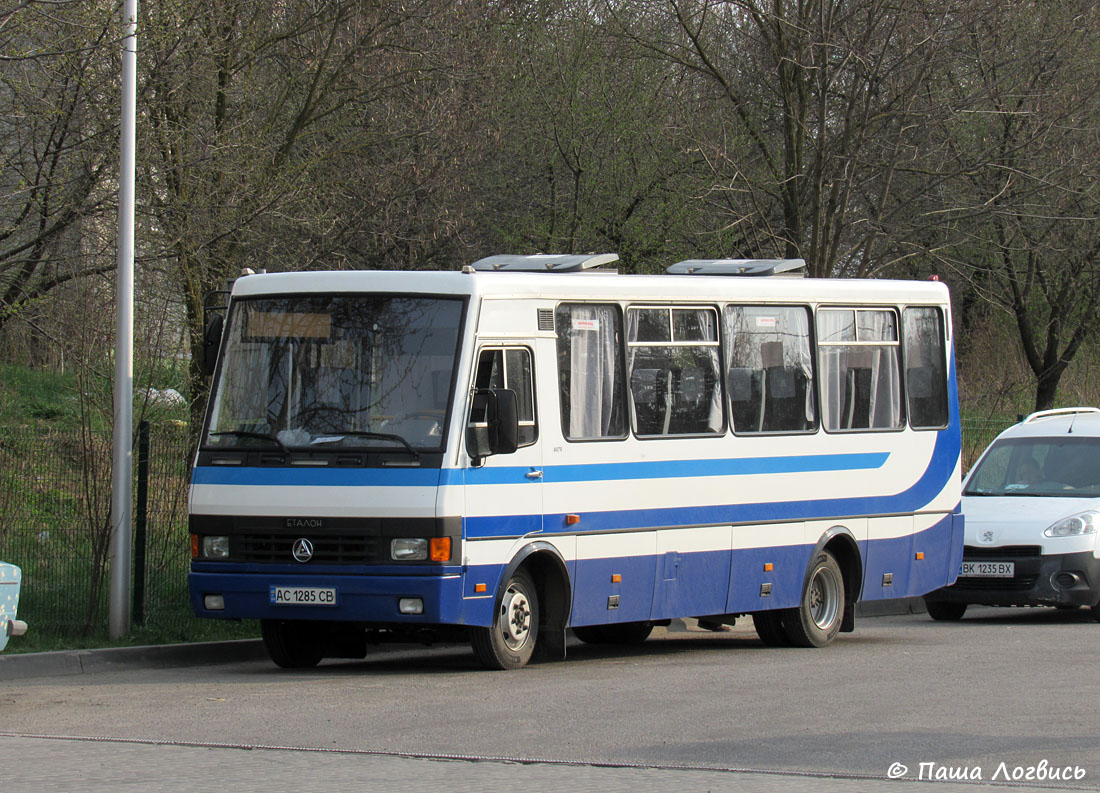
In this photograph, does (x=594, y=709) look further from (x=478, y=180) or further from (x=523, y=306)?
(x=478, y=180)

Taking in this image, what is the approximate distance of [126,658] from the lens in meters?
12.9

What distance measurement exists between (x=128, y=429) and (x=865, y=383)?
653 cm

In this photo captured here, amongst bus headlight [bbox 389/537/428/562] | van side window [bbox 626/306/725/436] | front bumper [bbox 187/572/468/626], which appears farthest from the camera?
van side window [bbox 626/306/725/436]

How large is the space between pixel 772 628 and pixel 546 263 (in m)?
4.03

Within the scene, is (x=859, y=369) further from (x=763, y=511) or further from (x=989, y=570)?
(x=989, y=570)

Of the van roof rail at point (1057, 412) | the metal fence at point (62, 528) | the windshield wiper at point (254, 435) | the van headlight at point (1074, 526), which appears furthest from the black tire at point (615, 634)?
the van roof rail at point (1057, 412)

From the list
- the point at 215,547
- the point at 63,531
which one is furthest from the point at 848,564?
the point at 63,531

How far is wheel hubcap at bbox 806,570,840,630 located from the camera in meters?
14.9

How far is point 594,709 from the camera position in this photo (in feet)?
33.5

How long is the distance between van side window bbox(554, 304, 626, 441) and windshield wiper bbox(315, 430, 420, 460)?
A: 138cm

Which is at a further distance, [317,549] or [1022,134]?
[1022,134]

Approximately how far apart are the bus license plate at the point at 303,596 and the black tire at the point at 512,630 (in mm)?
1081

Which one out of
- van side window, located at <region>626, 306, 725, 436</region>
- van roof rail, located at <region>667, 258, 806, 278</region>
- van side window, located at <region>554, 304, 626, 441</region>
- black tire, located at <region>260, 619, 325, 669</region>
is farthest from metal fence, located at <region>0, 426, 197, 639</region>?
van roof rail, located at <region>667, 258, 806, 278</region>

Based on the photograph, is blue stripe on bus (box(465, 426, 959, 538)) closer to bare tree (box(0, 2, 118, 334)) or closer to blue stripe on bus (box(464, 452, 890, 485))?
blue stripe on bus (box(464, 452, 890, 485))
